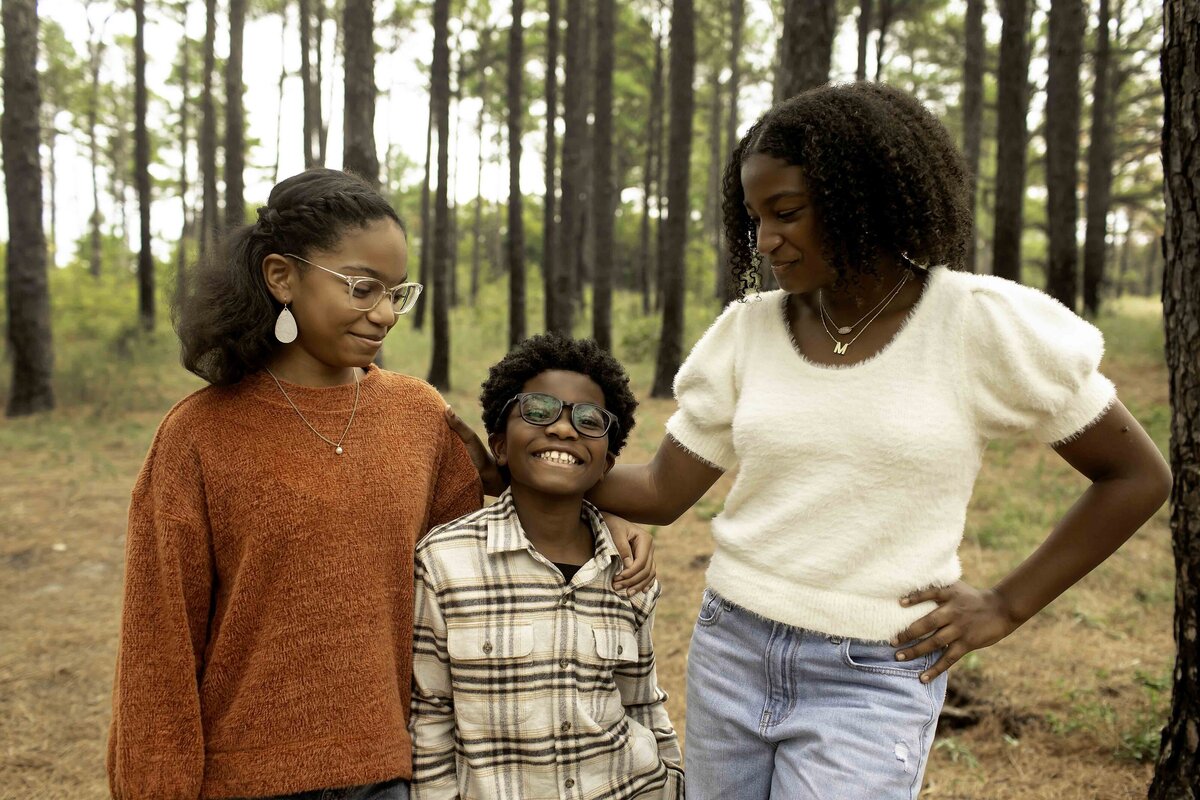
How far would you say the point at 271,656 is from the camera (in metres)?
1.97

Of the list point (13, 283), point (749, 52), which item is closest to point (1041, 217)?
point (749, 52)

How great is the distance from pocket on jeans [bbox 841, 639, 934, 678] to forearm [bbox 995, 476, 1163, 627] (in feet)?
0.91

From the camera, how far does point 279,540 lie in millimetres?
1977

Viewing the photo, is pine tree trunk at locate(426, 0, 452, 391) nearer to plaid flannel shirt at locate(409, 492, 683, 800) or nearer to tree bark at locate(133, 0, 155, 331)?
tree bark at locate(133, 0, 155, 331)

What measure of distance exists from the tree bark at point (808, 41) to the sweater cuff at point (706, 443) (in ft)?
16.0

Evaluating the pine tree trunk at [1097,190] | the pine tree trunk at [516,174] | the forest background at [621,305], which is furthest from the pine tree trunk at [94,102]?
the pine tree trunk at [1097,190]

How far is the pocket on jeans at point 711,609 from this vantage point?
2081mm

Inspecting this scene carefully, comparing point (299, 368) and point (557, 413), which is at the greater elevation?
point (299, 368)

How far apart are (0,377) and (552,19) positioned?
34.3ft

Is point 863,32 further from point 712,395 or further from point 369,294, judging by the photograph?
point 369,294

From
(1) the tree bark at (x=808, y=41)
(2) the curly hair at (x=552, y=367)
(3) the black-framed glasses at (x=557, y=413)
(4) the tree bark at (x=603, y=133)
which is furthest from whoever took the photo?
(4) the tree bark at (x=603, y=133)

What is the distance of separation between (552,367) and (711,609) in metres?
0.79

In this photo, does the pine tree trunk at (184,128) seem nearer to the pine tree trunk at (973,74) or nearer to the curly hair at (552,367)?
the curly hair at (552,367)

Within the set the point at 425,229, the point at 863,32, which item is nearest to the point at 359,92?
the point at 863,32
